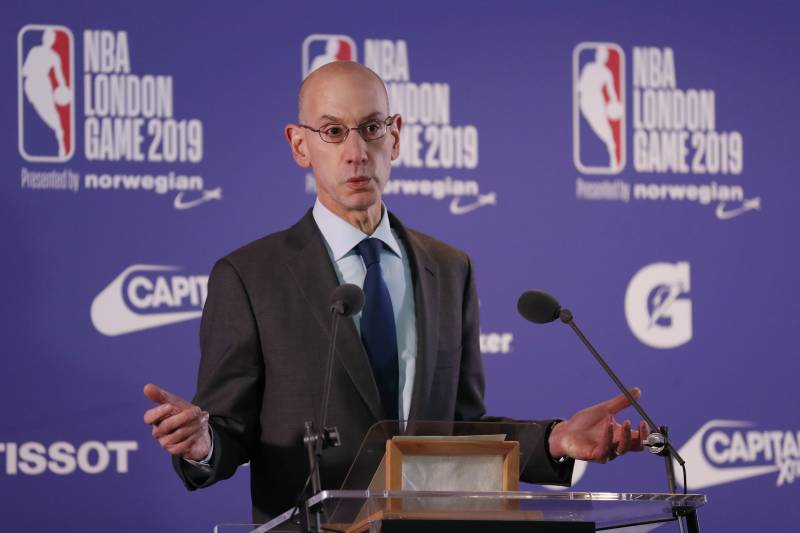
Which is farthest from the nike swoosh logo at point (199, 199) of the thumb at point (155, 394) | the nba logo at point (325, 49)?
the thumb at point (155, 394)

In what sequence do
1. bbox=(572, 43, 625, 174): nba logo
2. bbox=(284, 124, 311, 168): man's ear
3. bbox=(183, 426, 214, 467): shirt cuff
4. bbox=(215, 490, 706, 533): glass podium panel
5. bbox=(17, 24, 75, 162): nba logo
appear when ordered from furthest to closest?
bbox=(572, 43, 625, 174): nba logo → bbox=(17, 24, 75, 162): nba logo → bbox=(284, 124, 311, 168): man's ear → bbox=(183, 426, 214, 467): shirt cuff → bbox=(215, 490, 706, 533): glass podium panel

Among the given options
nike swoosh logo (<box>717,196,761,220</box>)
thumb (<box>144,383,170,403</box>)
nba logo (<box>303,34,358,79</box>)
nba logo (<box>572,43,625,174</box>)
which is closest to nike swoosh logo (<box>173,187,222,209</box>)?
nba logo (<box>303,34,358,79</box>)

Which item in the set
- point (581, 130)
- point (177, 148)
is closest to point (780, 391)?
point (581, 130)

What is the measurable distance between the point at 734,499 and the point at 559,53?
6.47ft

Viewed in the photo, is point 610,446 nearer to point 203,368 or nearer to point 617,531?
point 617,531

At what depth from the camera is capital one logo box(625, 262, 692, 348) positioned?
4.80m

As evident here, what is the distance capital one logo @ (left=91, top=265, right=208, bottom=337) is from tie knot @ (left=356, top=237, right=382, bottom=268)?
65.9 inches

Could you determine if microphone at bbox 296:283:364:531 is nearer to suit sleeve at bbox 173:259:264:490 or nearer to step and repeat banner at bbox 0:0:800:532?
suit sleeve at bbox 173:259:264:490

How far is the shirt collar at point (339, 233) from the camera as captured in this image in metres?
2.91

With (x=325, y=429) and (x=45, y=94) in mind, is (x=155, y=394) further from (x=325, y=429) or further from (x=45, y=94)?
(x=45, y=94)

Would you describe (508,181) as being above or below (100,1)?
below

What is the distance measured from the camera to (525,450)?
228cm

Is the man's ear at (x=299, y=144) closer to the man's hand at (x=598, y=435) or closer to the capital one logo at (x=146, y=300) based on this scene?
the man's hand at (x=598, y=435)

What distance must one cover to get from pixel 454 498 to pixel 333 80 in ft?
4.14
